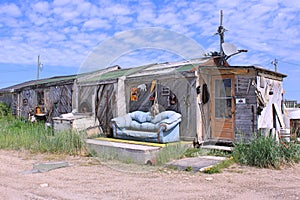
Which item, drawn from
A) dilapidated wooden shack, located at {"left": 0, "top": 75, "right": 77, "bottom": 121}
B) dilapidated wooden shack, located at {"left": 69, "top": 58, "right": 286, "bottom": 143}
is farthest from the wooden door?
dilapidated wooden shack, located at {"left": 0, "top": 75, "right": 77, "bottom": 121}

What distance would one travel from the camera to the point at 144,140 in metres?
8.25

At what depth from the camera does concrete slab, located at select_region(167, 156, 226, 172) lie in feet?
19.8

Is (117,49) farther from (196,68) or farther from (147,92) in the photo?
(196,68)

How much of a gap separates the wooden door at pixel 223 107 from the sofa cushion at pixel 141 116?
195 centimetres

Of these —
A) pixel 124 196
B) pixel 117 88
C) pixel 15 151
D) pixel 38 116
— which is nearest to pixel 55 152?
pixel 15 151

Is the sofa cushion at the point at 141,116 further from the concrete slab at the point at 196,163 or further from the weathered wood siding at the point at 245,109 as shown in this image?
the weathered wood siding at the point at 245,109

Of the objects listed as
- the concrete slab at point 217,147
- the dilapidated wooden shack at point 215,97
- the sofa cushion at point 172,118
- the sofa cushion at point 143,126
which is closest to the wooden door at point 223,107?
the dilapidated wooden shack at point 215,97

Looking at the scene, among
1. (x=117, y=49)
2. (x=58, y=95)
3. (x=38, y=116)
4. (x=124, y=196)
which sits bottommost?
(x=124, y=196)

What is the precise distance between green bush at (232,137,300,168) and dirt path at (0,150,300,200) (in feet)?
0.84

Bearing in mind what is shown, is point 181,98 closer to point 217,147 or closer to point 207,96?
point 207,96

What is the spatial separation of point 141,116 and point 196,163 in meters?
3.10

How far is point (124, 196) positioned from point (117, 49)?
5.60m

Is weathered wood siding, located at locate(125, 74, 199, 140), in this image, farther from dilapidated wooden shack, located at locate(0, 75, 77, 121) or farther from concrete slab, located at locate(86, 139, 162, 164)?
dilapidated wooden shack, located at locate(0, 75, 77, 121)

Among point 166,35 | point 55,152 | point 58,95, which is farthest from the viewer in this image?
point 58,95
